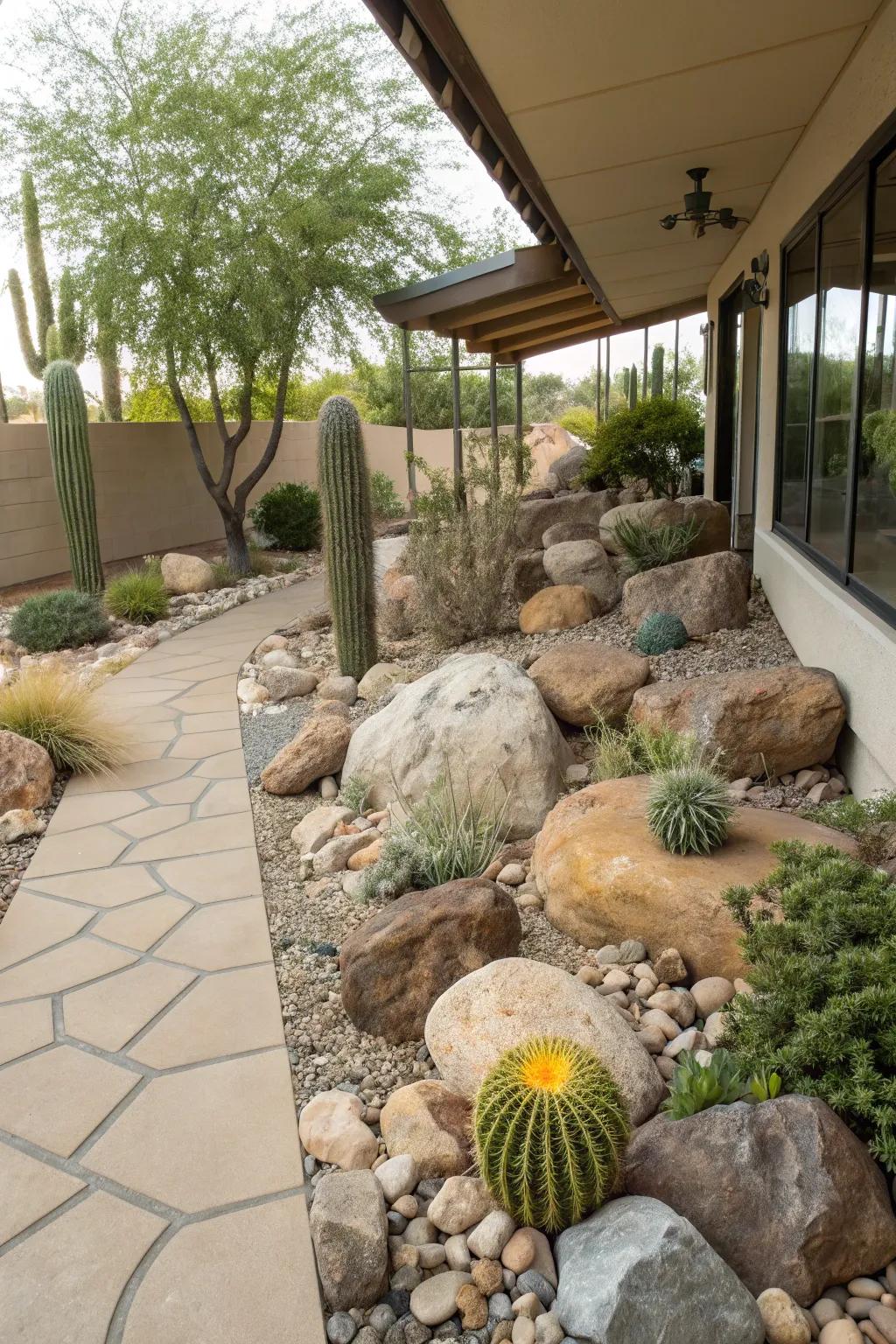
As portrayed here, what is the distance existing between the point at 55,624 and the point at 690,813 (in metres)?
7.49

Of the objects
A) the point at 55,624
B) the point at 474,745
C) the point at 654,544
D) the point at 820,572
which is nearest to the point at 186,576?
the point at 55,624

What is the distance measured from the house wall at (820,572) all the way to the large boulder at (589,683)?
100 cm

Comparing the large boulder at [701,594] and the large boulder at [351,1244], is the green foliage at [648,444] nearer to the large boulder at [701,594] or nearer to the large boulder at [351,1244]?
the large boulder at [701,594]

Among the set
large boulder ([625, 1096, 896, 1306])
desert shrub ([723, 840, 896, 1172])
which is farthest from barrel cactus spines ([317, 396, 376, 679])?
large boulder ([625, 1096, 896, 1306])

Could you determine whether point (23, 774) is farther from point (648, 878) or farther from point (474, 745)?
point (648, 878)

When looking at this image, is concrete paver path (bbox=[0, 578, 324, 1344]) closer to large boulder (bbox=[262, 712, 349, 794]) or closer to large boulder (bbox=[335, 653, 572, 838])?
large boulder (bbox=[262, 712, 349, 794])

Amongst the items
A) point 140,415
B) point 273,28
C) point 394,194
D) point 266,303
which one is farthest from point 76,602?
point 140,415

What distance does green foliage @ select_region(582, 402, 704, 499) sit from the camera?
40.0 feet

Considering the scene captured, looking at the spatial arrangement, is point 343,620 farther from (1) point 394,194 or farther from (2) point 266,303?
(1) point 394,194

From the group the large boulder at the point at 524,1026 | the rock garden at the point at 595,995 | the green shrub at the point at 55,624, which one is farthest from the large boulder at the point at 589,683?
the green shrub at the point at 55,624

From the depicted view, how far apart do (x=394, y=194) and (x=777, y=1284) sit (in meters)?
13.8

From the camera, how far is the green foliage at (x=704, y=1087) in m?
2.49

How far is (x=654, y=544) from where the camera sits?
26.1 feet

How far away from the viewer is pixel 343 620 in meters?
7.26
